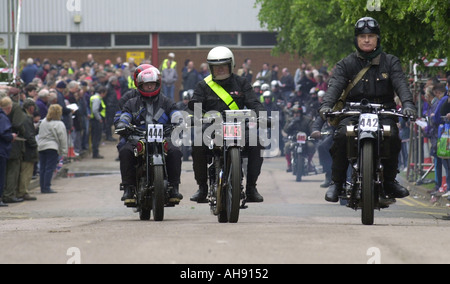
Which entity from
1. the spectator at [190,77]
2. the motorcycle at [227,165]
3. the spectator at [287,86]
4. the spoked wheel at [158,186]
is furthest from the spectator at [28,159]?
the spectator at [190,77]

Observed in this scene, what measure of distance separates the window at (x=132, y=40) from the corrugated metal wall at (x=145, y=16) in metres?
0.49

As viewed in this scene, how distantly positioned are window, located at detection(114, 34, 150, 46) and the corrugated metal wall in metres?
0.49

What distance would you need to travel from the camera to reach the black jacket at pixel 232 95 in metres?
12.4

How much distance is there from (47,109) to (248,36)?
2395 centimetres

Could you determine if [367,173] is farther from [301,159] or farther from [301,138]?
[301,138]

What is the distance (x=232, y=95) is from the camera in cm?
1245

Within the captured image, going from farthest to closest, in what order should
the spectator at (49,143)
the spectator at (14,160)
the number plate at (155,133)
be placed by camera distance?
the spectator at (49,143) → the spectator at (14,160) → the number plate at (155,133)

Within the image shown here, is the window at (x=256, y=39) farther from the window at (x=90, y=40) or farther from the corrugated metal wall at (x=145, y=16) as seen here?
the window at (x=90, y=40)

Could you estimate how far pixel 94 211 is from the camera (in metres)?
17.2

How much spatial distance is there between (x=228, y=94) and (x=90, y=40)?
3545cm

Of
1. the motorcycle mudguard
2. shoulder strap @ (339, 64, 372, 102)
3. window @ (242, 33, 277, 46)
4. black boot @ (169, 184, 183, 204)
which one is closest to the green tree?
shoulder strap @ (339, 64, 372, 102)
